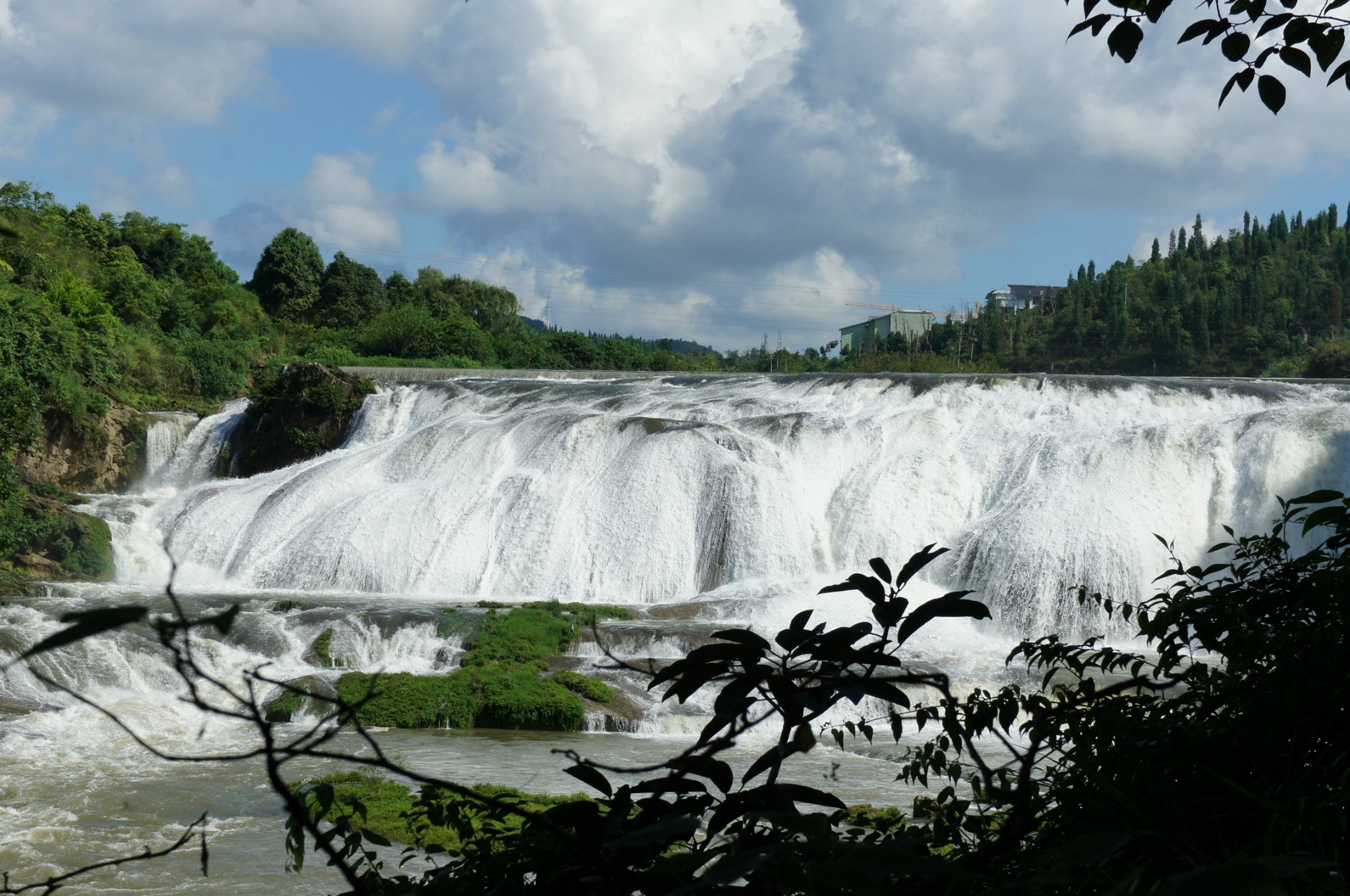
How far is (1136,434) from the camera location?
16750mm

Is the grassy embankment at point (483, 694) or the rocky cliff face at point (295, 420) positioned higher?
the rocky cliff face at point (295, 420)

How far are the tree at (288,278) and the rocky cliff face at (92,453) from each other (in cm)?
2334

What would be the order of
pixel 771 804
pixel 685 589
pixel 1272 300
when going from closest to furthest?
1. pixel 771 804
2. pixel 685 589
3. pixel 1272 300

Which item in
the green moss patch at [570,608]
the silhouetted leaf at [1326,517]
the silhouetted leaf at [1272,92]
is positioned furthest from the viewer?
the green moss patch at [570,608]

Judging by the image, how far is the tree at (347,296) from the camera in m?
45.9

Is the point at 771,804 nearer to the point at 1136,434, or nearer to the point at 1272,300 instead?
the point at 1136,434

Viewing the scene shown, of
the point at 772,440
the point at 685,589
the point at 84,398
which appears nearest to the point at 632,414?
the point at 772,440

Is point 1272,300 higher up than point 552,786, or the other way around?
point 1272,300

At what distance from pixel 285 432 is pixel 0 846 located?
713 inches

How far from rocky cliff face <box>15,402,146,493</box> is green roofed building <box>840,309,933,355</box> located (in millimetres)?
35151

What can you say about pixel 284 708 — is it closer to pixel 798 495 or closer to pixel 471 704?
pixel 471 704

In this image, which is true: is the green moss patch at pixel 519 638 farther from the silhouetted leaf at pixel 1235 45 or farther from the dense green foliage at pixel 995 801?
the silhouetted leaf at pixel 1235 45

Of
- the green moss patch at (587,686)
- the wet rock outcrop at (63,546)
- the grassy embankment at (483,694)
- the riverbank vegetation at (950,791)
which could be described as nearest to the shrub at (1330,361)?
the green moss patch at (587,686)

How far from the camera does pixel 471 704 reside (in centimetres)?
1095
